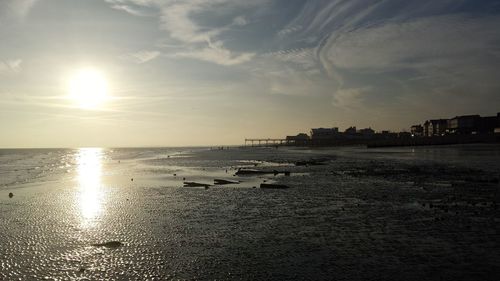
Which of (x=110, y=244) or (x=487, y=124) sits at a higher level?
(x=487, y=124)

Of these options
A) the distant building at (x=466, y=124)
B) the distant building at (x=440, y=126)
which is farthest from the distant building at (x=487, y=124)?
the distant building at (x=440, y=126)

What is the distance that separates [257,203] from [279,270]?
51.1 ft

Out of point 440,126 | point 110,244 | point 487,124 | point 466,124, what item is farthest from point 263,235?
point 440,126

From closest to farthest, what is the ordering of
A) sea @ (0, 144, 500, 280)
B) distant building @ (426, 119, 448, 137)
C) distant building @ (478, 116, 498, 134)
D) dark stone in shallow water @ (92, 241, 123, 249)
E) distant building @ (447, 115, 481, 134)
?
sea @ (0, 144, 500, 280) < dark stone in shallow water @ (92, 241, 123, 249) < distant building @ (478, 116, 498, 134) < distant building @ (447, 115, 481, 134) < distant building @ (426, 119, 448, 137)

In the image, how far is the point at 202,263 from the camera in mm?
15914

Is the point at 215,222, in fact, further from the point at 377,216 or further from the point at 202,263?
the point at 377,216

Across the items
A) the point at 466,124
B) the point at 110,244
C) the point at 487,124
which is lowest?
the point at 110,244

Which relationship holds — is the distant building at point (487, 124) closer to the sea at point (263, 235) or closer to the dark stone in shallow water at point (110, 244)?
the sea at point (263, 235)

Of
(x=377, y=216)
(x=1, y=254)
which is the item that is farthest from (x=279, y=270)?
(x=1, y=254)

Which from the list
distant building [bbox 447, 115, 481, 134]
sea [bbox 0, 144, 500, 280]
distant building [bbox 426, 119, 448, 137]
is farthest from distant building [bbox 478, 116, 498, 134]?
sea [bbox 0, 144, 500, 280]

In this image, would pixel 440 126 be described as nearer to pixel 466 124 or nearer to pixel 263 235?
pixel 466 124

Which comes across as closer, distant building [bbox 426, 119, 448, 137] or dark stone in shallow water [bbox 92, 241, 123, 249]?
dark stone in shallow water [bbox 92, 241, 123, 249]

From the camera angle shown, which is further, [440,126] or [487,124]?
[440,126]

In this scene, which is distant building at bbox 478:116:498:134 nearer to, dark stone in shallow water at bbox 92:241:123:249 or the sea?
the sea
